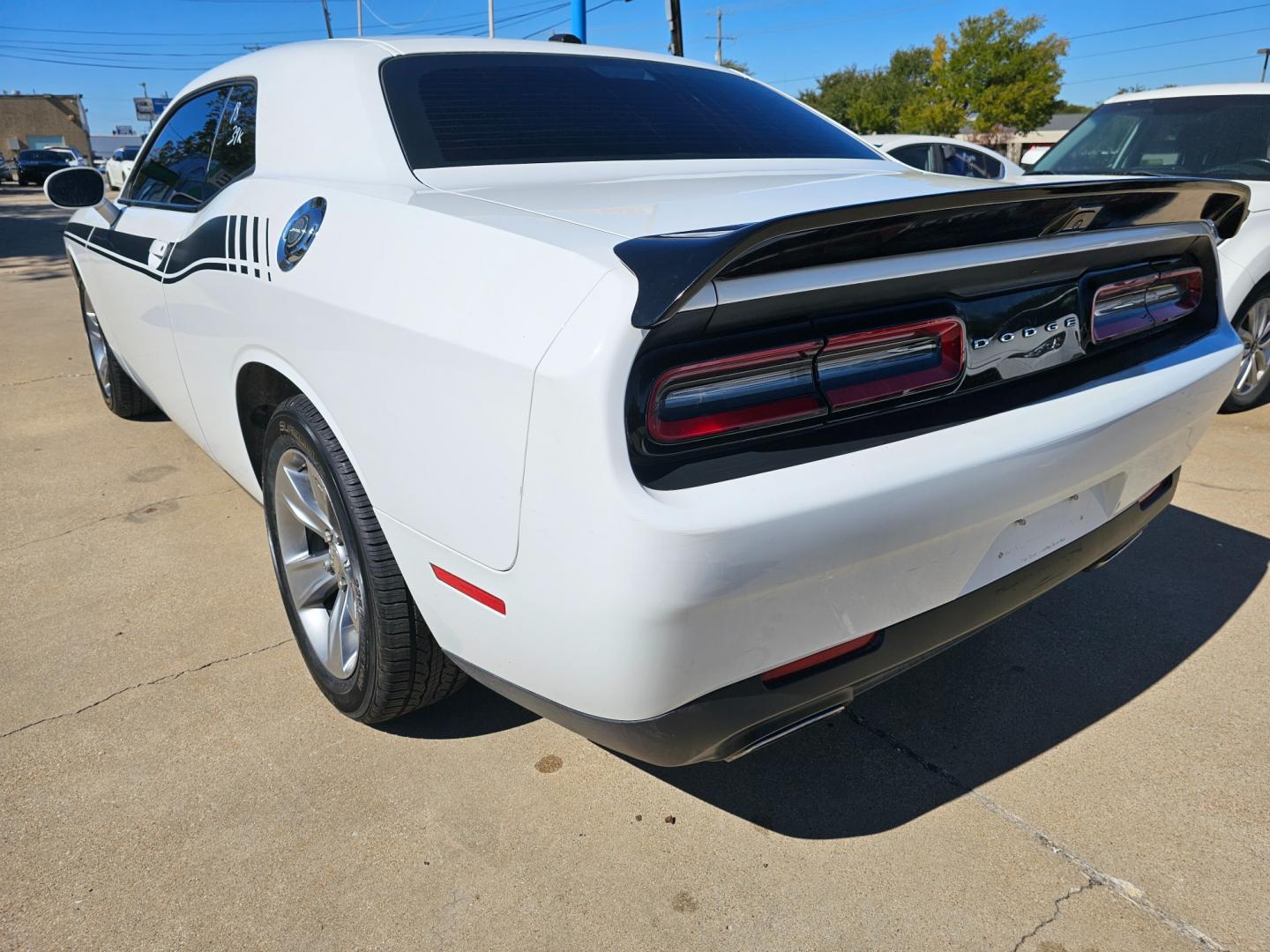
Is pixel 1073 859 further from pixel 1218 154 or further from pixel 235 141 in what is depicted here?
pixel 1218 154

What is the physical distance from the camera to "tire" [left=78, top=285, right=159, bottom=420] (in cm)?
448

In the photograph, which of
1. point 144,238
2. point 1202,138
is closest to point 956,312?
point 144,238

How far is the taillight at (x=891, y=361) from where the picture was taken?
1.50m

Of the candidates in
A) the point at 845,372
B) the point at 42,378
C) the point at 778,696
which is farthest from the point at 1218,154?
the point at 42,378

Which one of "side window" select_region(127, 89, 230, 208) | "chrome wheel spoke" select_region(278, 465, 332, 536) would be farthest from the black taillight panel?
"side window" select_region(127, 89, 230, 208)

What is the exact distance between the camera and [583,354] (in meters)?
1.30

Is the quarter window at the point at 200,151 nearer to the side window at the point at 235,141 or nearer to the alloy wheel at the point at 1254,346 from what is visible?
the side window at the point at 235,141

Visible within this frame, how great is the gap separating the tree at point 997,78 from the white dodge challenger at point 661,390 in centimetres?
4538

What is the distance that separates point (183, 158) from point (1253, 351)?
5.11 m

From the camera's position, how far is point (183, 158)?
321 centimetres

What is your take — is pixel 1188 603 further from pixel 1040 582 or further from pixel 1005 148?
pixel 1005 148

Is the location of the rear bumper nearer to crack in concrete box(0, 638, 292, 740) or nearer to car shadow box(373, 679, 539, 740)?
car shadow box(373, 679, 539, 740)

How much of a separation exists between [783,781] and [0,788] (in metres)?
1.77

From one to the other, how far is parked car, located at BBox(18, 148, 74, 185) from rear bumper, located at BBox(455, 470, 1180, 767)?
132 ft
